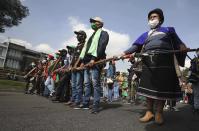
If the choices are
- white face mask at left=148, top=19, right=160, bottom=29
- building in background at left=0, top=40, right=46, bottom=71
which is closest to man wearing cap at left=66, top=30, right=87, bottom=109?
white face mask at left=148, top=19, right=160, bottom=29

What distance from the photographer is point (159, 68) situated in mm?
4613

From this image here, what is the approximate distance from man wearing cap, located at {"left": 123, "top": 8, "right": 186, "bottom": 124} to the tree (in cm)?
3193

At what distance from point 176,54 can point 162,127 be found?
1.36 metres

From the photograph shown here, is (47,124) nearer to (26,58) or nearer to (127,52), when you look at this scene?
(127,52)

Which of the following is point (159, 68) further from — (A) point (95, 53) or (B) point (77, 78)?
(B) point (77, 78)

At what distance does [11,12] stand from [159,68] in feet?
111

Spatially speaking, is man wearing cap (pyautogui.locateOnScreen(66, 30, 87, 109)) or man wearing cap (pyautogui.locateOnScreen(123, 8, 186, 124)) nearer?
man wearing cap (pyautogui.locateOnScreen(123, 8, 186, 124))

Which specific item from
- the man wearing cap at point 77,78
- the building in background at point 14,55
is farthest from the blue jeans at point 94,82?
the building in background at point 14,55

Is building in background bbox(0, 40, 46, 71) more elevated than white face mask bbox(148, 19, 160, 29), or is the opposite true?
building in background bbox(0, 40, 46, 71)

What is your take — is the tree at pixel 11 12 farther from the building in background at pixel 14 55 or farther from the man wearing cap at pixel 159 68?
the building in background at pixel 14 55

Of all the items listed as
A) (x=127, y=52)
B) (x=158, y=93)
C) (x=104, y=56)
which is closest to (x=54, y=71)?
(x=104, y=56)

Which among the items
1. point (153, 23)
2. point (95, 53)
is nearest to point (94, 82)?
point (95, 53)

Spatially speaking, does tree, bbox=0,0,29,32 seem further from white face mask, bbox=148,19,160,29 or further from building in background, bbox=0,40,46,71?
building in background, bbox=0,40,46,71

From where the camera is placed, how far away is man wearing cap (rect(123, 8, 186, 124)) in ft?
15.0
